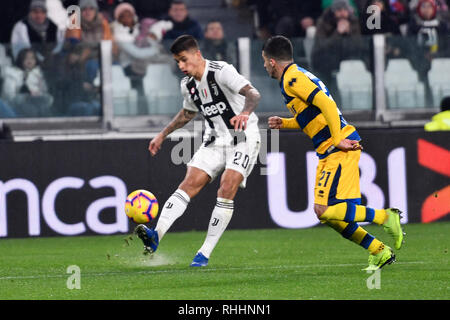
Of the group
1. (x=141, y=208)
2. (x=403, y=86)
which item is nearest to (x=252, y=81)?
(x=403, y=86)

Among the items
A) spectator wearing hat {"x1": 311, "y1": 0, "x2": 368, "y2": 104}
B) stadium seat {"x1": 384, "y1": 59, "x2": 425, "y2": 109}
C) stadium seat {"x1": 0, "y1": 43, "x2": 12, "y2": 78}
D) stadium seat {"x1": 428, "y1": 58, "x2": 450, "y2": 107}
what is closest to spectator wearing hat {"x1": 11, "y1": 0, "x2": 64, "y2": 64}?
stadium seat {"x1": 0, "y1": 43, "x2": 12, "y2": 78}

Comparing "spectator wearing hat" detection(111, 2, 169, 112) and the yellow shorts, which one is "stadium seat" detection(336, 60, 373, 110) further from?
the yellow shorts

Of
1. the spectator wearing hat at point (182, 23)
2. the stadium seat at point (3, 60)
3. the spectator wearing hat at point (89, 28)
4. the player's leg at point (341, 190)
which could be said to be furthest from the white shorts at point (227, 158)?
the spectator wearing hat at point (182, 23)

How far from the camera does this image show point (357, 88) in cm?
1502

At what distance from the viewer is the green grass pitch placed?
8.01m

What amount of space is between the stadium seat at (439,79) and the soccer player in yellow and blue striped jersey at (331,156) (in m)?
6.27

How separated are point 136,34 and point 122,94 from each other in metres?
2.05

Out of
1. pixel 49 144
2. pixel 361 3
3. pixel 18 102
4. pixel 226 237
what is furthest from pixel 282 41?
pixel 361 3

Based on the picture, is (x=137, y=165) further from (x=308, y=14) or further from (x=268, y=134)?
(x=308, y=14)

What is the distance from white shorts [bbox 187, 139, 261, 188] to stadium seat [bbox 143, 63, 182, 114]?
4667 millimetres

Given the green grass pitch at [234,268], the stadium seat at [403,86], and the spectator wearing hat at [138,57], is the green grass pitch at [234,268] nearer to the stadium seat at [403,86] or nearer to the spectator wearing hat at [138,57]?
the stadium seat at [403,86]

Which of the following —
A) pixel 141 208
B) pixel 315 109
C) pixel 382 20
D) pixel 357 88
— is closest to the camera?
pixel 315 109

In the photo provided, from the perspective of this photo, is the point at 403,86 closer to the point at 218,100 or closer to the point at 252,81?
the point at 252,81

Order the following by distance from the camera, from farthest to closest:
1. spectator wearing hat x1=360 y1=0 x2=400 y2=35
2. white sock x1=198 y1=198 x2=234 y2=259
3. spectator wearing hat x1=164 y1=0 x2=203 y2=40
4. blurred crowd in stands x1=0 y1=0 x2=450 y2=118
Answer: spectator wearing hat x1=360 y1=0 x2=400 y2=35 < spectator wearing hat x1=164 y1=0 x2=203 y2=40 < blurred crowd in stands x1=0 y1=0 x2=450 y2=118 < white sock x1=198 y1=198 x2=234 y2=259
